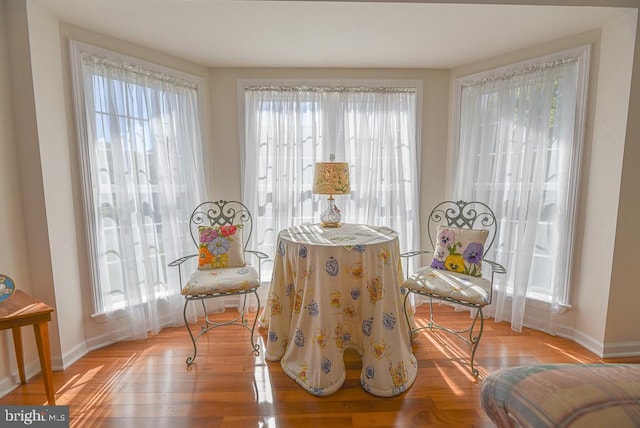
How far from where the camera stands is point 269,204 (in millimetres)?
3135

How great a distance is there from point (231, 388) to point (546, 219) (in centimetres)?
282

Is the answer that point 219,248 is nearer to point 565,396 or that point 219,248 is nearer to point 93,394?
point 93,394

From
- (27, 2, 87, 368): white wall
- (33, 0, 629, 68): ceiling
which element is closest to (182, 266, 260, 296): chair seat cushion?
(27, 2, 87, 368): white wall

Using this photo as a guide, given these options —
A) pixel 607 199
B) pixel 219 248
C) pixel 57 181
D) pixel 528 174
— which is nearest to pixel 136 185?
pixel 57 181

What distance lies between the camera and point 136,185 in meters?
2.54

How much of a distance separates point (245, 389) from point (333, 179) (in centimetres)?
167

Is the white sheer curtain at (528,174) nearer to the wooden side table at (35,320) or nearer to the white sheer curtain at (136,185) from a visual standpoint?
the white sheer curtain at (136,185)

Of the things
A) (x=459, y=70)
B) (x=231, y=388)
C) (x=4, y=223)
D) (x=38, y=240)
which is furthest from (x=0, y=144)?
(x=459, y=70)

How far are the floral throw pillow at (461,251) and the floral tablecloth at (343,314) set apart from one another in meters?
0.65

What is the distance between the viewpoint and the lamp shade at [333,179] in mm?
2588

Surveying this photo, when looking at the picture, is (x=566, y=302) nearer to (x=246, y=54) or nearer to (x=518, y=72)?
(x=518, y=72)

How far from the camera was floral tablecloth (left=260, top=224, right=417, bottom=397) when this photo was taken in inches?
74.4

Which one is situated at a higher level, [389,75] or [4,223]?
[389,75]

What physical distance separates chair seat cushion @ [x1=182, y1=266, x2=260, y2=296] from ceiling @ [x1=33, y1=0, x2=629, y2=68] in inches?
72.8
